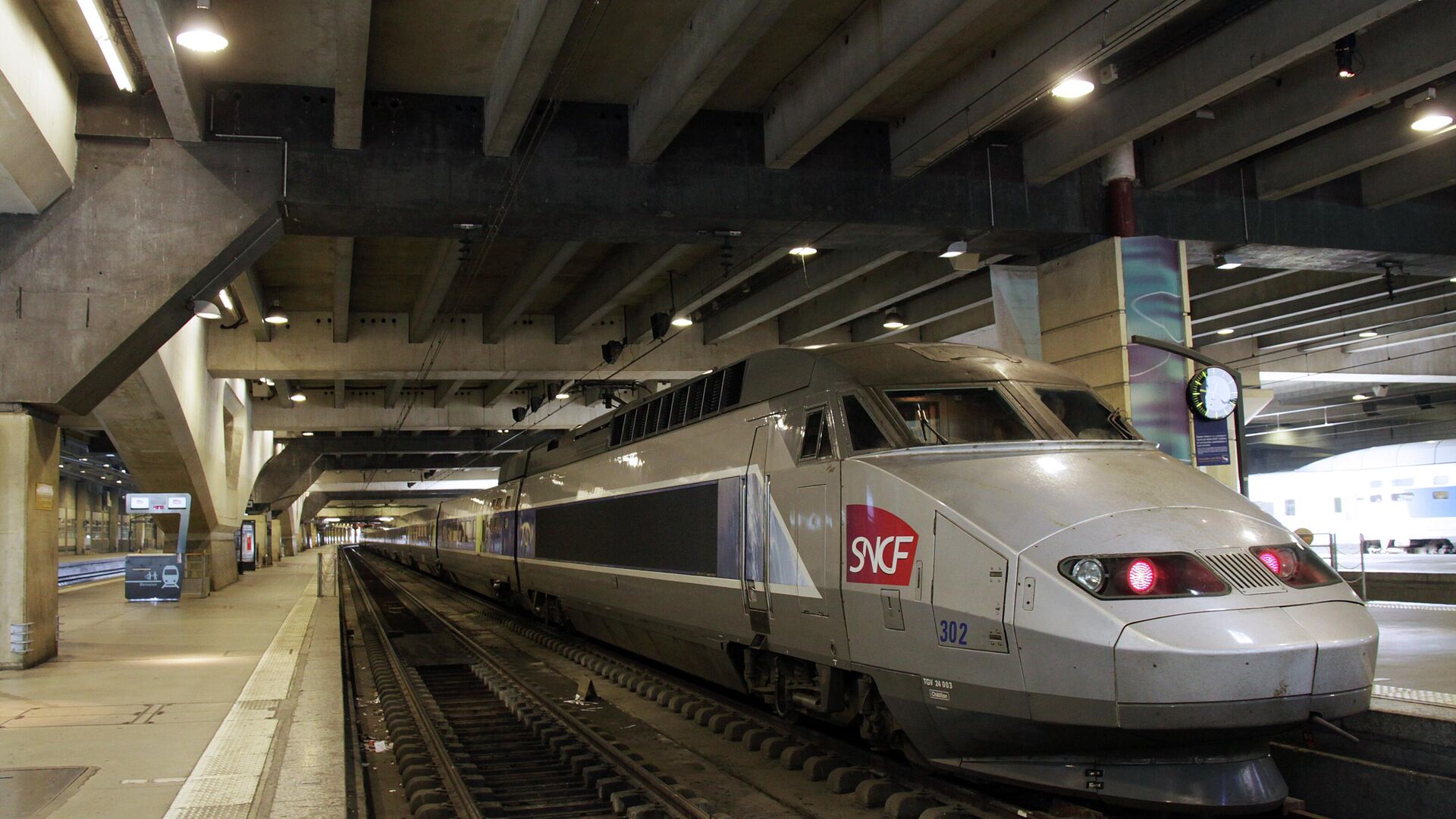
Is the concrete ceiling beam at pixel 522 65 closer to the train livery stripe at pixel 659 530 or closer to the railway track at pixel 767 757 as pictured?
the train livery stripe at pixel 659 530

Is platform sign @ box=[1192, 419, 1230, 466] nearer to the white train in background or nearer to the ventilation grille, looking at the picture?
the ventilation grille

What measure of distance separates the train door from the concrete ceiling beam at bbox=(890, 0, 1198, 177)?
4.21m

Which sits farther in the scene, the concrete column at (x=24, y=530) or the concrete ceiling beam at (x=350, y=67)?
the concrete column at (x=24, y=530)

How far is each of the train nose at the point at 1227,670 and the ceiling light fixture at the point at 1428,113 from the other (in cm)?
800

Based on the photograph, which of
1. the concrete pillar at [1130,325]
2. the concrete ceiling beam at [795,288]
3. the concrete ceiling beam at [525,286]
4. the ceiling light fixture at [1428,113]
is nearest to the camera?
the ceiling light fixture at [1428,113]

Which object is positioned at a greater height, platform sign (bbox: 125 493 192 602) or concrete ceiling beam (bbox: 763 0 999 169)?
concrete ceiling beam (bbox: 763 0 999 169)

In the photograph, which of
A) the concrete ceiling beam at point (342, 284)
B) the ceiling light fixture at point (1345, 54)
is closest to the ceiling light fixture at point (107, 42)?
the concrete ceiling beam at point (342, 284)

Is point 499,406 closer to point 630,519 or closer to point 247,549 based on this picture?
point 247,549

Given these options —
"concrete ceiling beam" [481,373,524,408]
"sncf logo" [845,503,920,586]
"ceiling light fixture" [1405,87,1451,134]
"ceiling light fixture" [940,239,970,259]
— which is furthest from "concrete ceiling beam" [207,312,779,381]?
"sncf logo" [845,503,920,586]

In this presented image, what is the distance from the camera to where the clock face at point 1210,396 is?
1153 cm

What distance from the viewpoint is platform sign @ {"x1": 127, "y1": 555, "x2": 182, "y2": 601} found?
74.4 ft

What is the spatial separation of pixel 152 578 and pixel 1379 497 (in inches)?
1449

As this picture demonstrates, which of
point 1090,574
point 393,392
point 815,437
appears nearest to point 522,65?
point 815,437

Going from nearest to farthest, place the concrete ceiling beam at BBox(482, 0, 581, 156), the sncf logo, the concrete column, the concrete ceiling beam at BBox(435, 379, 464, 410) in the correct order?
the sncf logo, the concrete ceiling beam at BBox(482, 0, 581, 156), the concrete column, the concrete ceiling beam at BBox(435, 379, 464, 410)
